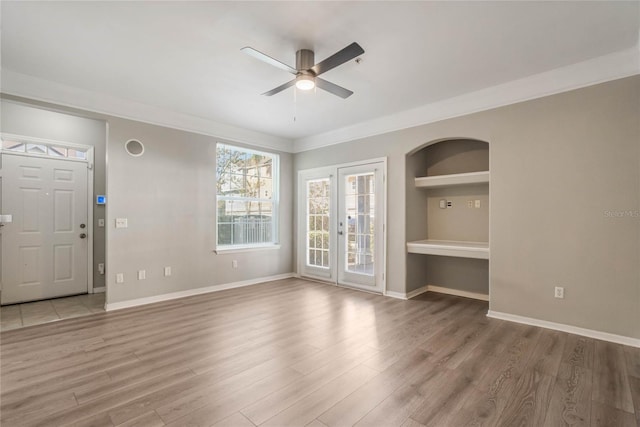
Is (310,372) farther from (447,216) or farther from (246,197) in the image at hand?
(246,197)

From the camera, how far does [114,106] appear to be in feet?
12.7

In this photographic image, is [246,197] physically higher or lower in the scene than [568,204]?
higher

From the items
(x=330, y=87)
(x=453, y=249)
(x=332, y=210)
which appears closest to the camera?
(x=330, y=87)

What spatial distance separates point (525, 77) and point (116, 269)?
548 cm

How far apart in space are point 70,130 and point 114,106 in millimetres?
1429

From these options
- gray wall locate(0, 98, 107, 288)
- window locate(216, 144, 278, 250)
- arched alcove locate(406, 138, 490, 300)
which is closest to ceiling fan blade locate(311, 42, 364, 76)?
arched alcove locate(406, 138, 490, 300)

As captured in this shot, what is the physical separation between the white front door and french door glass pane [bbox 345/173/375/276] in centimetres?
430

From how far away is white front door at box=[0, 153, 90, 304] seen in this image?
4137mm

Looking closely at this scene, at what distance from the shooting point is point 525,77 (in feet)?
10.8

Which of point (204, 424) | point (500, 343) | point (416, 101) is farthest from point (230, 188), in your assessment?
point (500, 343)

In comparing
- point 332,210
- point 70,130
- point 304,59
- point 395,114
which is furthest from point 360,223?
point 70,130

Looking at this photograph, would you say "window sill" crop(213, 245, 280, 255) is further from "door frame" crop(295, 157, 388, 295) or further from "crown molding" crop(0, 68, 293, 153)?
"crown molding" crop(0, 68, 293, 153)

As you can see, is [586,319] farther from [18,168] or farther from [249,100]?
[18,168]

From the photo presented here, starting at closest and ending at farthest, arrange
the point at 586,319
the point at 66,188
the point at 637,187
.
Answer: the point at 637,187 → the point at 586,319 → the point at 66,188
